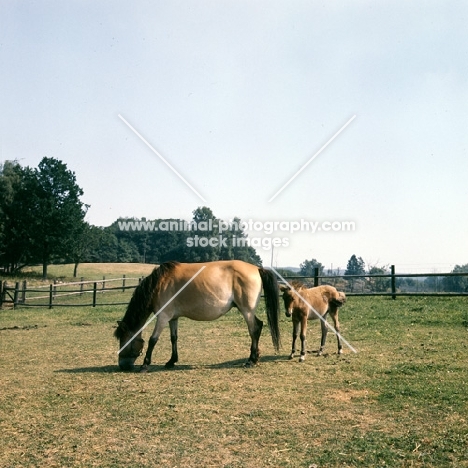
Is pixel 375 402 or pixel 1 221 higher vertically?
pixel 1 221

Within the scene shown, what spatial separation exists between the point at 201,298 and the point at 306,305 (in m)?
2.03

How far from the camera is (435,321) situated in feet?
39.1

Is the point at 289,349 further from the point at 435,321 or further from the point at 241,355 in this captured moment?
the point at 435,321

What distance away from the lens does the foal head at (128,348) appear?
8164mm

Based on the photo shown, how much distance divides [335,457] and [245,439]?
3.06 ft

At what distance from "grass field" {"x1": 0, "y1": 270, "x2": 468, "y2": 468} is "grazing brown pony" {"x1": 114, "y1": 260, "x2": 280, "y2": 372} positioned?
2.31ft

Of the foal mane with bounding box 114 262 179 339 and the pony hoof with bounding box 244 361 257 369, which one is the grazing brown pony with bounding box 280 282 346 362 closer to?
the pony hoof with bounding box 244 361 257 369

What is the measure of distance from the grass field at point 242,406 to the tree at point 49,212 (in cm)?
3824

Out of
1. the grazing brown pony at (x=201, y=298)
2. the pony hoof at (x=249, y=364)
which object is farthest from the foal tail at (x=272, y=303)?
the pony hoof at (x=249, y=364)

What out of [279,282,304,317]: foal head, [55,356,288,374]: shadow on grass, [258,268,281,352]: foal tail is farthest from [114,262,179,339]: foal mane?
[279,282,304,317]: foal head

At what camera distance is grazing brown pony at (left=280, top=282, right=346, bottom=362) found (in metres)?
8.69

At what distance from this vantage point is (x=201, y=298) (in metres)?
8.55

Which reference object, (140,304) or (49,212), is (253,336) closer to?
(140,304)

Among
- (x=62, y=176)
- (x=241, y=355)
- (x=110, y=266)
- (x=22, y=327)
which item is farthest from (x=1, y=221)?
(x=241, y=355)
